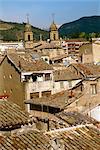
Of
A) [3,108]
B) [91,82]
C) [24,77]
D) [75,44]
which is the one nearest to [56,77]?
[24,77]

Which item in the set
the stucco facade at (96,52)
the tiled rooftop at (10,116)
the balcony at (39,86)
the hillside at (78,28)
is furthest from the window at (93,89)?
the hillside at (78,28)

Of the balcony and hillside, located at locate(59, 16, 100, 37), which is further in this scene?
hillside, located at locate(59, 16, 100, 37)

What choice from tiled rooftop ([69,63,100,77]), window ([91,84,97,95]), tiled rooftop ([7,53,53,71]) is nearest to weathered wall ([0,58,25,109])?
tiled rooftop ([7,53,53,71])

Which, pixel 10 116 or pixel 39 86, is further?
pixel 39 86

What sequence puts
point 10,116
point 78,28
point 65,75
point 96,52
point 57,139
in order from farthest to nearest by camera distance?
point 78,28, point 96,52, point 65,75, point 10,116, point 57,139

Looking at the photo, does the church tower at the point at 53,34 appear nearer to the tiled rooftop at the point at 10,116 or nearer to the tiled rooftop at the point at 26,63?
the tiled rooftop at the point at 26,63

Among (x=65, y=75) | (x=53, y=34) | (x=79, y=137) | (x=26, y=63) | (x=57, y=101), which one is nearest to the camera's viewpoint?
(x=79, y=137)

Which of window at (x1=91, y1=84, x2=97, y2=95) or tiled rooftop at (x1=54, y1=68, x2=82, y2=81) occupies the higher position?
window at (x1=91, y1=84, x2=97, y2=95)

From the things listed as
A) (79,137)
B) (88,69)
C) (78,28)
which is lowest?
(88,69)

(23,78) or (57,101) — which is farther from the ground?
(23,78)

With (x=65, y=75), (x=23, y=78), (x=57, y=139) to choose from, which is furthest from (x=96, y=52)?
(x=57, y=139)

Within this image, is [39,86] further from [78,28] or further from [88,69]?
[78,28]

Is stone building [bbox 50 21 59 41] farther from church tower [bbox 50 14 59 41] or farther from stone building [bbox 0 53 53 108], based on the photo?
stone building [bbox 0 53 53 108]

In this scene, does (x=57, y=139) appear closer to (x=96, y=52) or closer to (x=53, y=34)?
(x=96, y=52)
